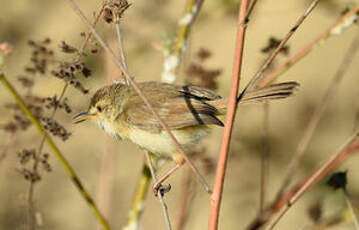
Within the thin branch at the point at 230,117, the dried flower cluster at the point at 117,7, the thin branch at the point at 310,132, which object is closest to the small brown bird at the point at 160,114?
the thin branch at the point at 310,132

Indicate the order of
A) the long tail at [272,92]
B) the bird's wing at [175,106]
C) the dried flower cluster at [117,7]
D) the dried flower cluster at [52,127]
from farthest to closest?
the bird's wing at [175,106] → the long tail at [272,92] → the dried flower cluster at [52,127] → the dried flower cluster at [117,7]

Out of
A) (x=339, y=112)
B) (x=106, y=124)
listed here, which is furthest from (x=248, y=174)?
(x=106, y=124)

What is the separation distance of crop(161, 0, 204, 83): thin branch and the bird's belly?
33 cm

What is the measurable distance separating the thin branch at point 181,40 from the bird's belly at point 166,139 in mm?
326

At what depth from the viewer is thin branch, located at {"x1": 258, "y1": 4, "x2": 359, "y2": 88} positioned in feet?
8.76

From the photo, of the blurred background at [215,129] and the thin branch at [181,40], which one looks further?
the blurred background at [215,129]

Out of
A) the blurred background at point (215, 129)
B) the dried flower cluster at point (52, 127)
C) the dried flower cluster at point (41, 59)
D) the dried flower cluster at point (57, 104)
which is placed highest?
the dried flower cluster at point (41, 59)

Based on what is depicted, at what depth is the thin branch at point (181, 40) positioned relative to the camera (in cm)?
303

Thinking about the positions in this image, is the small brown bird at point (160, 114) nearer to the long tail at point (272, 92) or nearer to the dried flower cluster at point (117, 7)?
the long tail at point (272, 92)

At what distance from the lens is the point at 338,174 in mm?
2328

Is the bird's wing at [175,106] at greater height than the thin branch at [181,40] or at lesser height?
lesser

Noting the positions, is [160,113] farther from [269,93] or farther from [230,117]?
[230,117]

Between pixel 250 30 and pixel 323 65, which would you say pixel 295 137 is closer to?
pixel 323 65

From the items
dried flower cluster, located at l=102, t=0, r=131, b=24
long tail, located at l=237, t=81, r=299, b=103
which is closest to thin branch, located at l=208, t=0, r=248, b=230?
dried flower cluster, located at l=102, t=0, r=131, b=24
